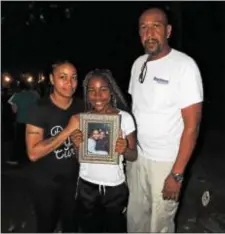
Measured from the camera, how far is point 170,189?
2.83m

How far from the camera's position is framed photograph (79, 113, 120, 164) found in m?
2.74

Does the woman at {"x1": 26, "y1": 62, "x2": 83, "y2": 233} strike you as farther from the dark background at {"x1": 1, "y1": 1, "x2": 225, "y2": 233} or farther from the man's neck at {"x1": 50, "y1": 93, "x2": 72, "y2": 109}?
the dark background at {"x1": 1, "y1": 1, "x2": 225, "y2": 233}

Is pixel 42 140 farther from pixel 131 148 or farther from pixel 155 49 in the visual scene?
pixel 155 49

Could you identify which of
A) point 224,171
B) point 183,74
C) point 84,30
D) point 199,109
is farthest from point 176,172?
point 84,30

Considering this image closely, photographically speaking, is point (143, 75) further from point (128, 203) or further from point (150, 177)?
point (128, 203)

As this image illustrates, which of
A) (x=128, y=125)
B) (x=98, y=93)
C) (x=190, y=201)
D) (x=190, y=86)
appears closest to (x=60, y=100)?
(x=98, y=93)

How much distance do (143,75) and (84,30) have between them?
15.1 m

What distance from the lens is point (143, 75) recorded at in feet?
9.49

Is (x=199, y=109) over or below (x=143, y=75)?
below

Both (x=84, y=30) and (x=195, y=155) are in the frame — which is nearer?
(x=195, y=155)

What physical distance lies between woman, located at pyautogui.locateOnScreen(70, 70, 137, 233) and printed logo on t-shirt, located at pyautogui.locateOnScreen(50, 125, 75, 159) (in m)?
0.11

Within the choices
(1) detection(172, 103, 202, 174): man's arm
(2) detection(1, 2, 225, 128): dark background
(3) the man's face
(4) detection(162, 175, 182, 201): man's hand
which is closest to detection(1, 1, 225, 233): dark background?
(2) detection(1, 2, 225, 128): dark background

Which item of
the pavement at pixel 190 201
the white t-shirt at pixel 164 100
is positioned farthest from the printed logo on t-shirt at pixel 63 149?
the pavement at pixel 190 201

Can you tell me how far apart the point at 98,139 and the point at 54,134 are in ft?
0.95
